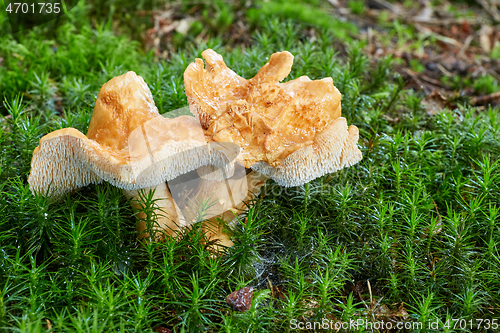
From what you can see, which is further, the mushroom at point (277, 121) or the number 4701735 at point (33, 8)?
the number 4701735 at point (33, 8)

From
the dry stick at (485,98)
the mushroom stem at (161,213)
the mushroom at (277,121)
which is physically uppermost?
the mushroom at (277,121)

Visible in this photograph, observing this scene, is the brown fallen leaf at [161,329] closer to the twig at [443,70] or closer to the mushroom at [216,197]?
the mushroom at [216,197]

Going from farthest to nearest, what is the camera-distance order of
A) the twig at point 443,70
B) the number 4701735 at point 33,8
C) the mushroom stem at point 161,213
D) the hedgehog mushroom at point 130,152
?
1. the twig at point 443,70
2. the number 4701735 at point 33,8
3. the mushroom stem at point 161,213
4. the hedgehog mushroom at point 130,152

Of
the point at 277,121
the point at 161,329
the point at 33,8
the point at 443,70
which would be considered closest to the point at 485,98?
the point at 443,70

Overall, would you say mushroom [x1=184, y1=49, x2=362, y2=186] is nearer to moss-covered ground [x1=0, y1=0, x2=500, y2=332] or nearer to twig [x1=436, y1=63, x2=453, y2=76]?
moss-covered ground [x1=0, y1=0, x2=500, y2=332]

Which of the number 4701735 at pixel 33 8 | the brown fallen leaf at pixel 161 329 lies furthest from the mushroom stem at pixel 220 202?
the number 4701735 at pixel 33 8

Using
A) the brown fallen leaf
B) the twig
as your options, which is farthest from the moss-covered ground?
the twig

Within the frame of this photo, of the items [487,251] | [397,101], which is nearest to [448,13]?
[397,101]
